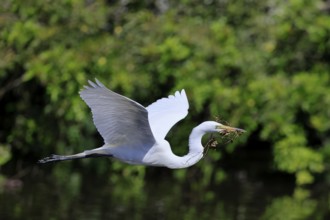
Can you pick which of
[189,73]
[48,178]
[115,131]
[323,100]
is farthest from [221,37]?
[115,131]

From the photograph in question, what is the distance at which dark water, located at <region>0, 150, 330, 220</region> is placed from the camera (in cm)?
940

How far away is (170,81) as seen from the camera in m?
9.95

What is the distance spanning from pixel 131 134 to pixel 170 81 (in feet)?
13.4

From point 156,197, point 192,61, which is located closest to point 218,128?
point 192,61

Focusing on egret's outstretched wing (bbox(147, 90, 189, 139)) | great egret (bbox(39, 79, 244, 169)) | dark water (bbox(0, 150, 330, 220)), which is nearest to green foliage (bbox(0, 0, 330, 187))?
dark water (bbox(0, 150, 330, 220))

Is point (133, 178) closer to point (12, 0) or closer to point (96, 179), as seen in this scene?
point (96, 179)

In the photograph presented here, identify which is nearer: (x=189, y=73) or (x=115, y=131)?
(x=115, y=131)

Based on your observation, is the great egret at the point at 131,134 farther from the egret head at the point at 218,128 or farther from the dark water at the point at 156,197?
the dark water at the point at 156,197

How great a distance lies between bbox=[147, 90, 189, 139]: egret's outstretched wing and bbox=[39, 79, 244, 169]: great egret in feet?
0.09

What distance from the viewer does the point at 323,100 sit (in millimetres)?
9430

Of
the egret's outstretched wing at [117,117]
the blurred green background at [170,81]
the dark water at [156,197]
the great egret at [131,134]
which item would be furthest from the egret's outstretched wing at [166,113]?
the dark water at [156,197]

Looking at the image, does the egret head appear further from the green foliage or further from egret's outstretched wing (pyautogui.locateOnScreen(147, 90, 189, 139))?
the green foliage

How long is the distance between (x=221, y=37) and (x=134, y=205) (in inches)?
67.2

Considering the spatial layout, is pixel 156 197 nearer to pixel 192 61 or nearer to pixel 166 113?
pixel 192 61
